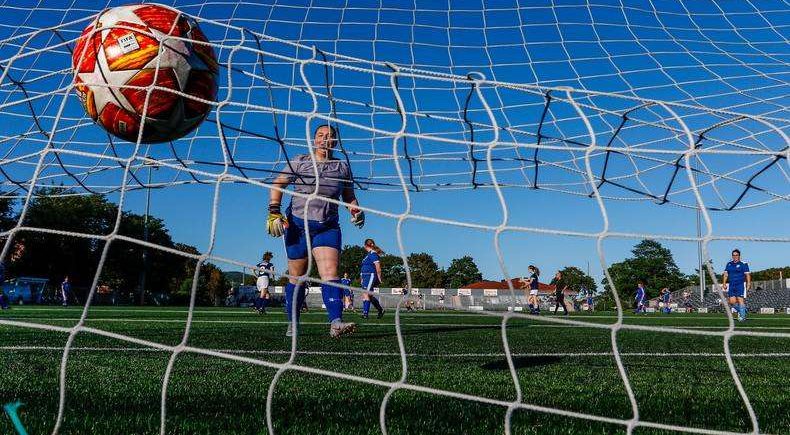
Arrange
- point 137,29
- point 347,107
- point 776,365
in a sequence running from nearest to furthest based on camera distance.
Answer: point 137,29 < point 776,365 < point 347,107

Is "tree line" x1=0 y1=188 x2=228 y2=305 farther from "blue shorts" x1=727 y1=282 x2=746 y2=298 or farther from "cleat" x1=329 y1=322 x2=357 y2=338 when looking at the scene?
"cleat" x1=329 y1=322 x2=357 y2=338

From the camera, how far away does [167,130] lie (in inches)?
124

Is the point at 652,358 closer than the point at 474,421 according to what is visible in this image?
No

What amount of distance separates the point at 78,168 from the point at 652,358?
12.5ft

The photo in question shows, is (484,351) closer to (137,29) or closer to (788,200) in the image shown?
(788,200)

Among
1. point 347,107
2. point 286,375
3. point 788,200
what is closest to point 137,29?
point 286,375

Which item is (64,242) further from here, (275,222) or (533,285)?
(275,222)

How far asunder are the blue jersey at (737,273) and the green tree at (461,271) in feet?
254

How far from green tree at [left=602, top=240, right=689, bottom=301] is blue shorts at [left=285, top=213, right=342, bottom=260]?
6806 cm

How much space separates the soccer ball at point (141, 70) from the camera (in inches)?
116

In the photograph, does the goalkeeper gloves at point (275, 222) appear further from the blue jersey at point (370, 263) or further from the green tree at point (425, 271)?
the green tree at point (425, 271)

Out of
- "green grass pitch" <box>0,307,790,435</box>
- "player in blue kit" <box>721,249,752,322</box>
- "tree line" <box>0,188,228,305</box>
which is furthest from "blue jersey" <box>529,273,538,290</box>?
"tree line" <box>0,188,228,305</box>

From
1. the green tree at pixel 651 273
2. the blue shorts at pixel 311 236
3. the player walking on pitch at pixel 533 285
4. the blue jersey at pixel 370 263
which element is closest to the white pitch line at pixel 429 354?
the blue shorts at pixel 311 236

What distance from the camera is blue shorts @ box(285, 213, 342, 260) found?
210 inches
